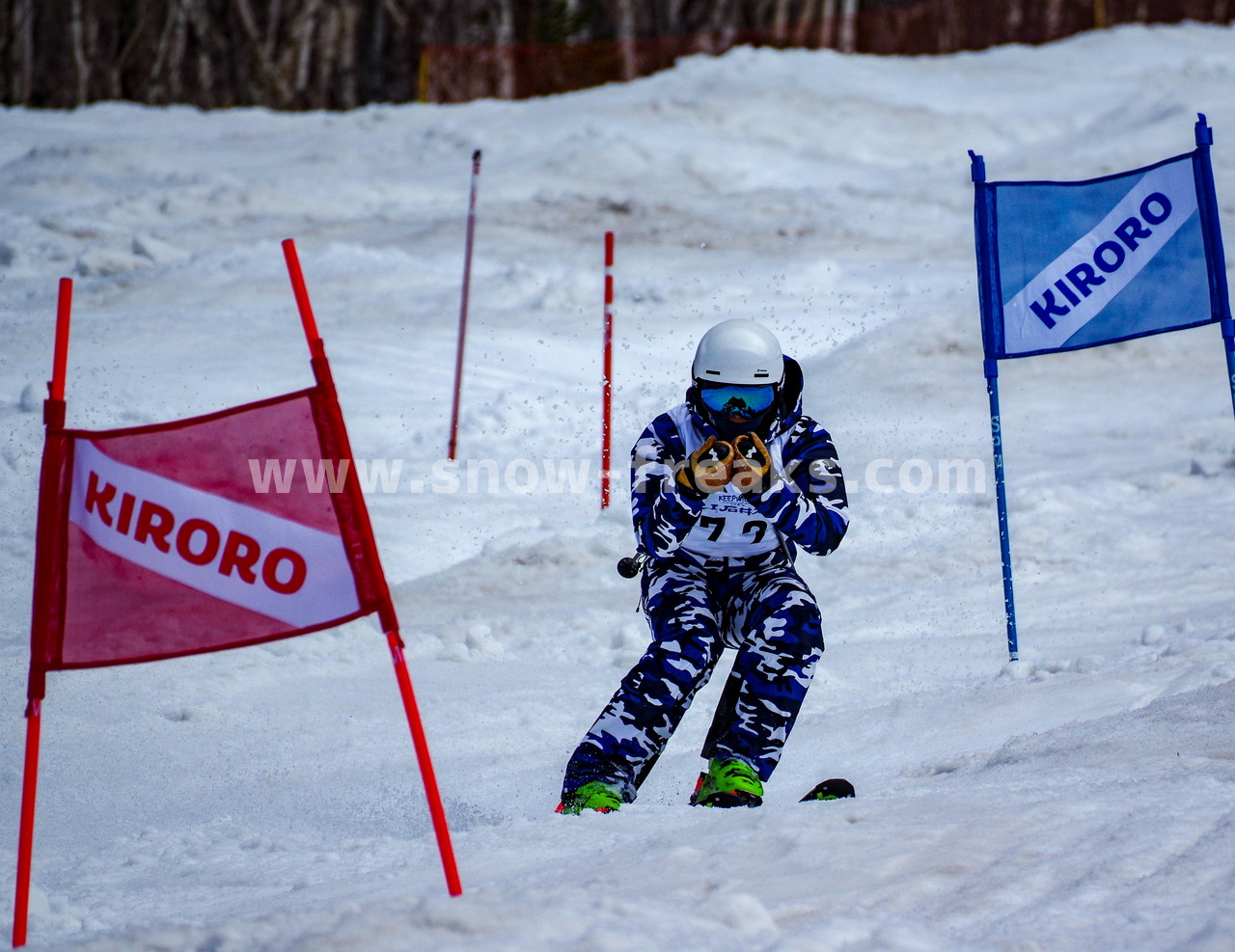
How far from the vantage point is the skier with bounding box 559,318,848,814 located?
404 cm

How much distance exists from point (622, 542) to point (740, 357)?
3.98 m

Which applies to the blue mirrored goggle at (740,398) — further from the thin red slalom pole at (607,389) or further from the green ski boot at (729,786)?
the thin red slalom pole at (607,389)

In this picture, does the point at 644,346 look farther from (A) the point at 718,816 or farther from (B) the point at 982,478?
(A) the point at 718,816

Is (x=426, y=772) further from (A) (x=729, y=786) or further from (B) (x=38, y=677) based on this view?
(A) (x=729, y=786)

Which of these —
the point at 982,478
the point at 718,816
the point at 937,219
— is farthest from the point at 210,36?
the point at 718,816

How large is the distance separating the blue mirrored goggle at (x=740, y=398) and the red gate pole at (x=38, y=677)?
78.4 inches

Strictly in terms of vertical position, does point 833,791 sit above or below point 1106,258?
below

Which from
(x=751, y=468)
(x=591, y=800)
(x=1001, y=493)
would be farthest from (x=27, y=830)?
(x=1001, y=493)

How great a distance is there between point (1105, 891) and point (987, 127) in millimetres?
18517

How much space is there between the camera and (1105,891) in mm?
2730

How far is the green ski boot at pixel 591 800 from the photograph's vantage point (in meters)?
3.82

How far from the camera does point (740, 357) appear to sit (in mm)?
4188
